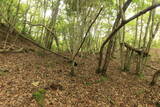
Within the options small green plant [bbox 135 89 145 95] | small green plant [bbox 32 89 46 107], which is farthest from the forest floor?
small green plant [bbox 32 89 46 107]

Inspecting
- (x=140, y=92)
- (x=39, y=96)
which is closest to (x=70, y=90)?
(x=39, y=96)

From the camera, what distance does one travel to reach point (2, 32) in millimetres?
11250

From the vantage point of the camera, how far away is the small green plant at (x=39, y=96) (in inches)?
173

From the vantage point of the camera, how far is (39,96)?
4.64 meters

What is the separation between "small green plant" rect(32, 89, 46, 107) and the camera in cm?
439

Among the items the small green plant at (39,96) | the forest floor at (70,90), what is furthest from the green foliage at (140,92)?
the small green plant at (39,96)

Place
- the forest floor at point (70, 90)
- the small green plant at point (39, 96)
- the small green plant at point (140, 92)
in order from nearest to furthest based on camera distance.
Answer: the small green plant at point (39, 96) → the forest floor at point (70, 90) → the small green plant at point (140, 92)

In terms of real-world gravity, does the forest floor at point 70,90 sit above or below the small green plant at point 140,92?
above

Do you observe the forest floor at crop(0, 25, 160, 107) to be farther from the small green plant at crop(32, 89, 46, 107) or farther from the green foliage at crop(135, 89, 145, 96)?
the small green plant at crop(32, 89, 46, 107)

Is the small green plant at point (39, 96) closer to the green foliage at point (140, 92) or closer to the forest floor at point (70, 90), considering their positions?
the forest floor at point (70, 90)

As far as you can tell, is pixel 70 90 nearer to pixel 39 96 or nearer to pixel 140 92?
pixel 39 96

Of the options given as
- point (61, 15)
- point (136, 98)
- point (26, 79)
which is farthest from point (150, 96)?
point (61, 15)

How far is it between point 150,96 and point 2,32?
12.0m

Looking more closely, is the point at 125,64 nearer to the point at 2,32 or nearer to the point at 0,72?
the point at 0,72
